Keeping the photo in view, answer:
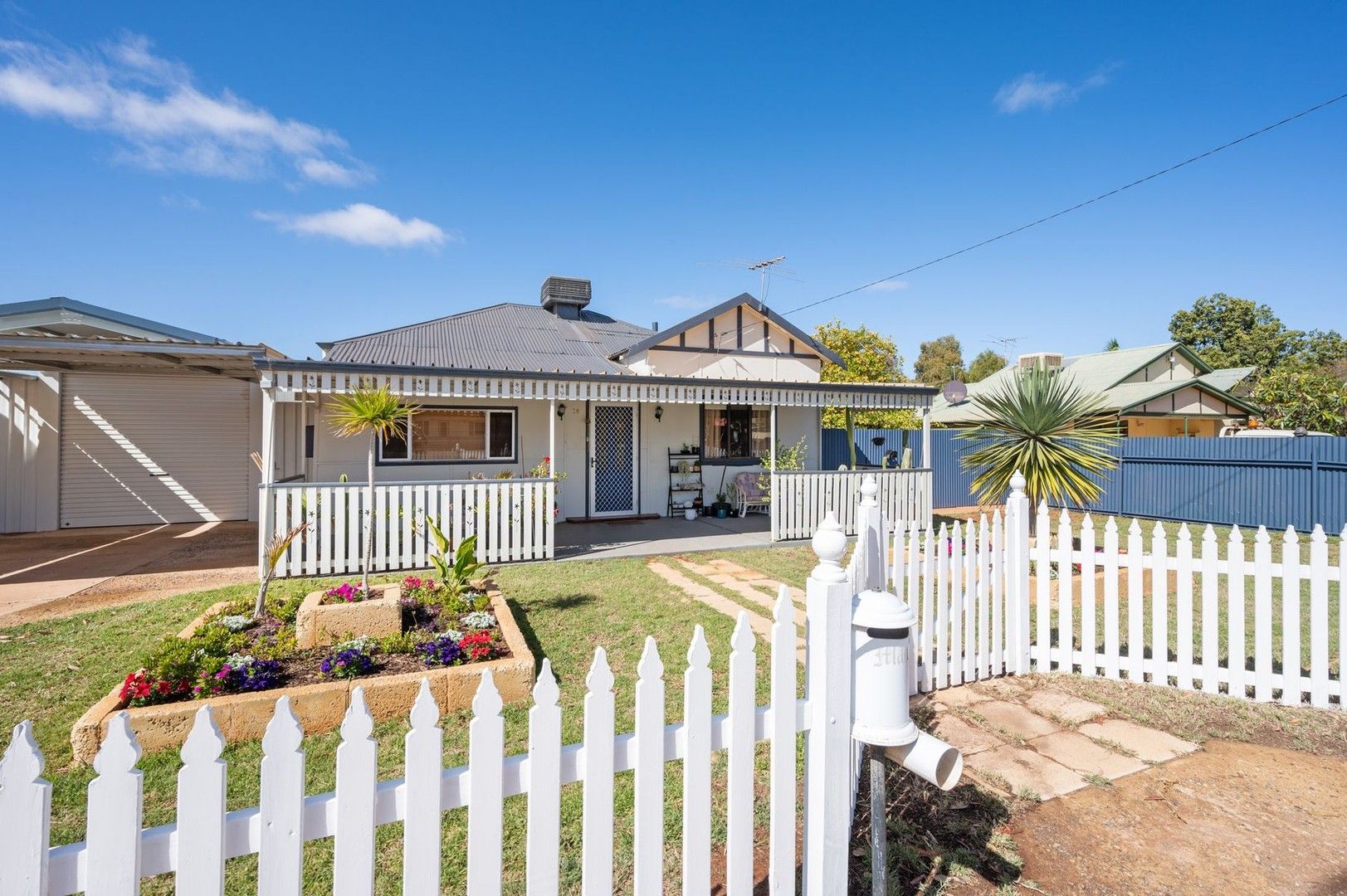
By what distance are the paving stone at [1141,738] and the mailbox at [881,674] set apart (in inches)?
88.6

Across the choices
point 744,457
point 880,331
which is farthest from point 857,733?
point 880,331

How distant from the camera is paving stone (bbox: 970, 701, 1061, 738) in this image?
345cm

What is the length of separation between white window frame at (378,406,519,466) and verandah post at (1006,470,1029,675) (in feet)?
30.4

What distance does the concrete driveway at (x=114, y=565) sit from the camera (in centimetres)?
640

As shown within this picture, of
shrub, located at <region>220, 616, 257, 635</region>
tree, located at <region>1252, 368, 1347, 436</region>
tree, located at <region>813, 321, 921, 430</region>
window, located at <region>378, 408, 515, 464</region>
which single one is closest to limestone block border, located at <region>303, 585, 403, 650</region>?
shrub, located at <region>220, 616, 257, 635</region>

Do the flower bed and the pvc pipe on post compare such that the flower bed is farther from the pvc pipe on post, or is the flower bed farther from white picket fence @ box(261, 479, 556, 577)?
white picket fence @ box(261, 479, 556, 577)

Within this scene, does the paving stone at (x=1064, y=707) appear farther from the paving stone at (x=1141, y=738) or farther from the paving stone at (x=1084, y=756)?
the paving stone at (x=1084, y=756)

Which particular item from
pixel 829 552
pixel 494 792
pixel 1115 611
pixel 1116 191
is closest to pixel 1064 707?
pixel 1115 611

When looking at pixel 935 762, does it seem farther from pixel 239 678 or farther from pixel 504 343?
pixel 504 343

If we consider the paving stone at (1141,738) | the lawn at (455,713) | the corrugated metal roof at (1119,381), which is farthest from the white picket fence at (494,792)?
the corrugated metal roof at (1119,381)

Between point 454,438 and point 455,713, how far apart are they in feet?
27.6

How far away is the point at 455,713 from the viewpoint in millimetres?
3758

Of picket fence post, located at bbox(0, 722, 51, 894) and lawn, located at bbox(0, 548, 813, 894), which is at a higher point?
picket fence post, located at bbox(0, 722, 51, 894)

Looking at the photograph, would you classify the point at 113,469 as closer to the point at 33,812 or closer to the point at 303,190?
the point at 303,190
